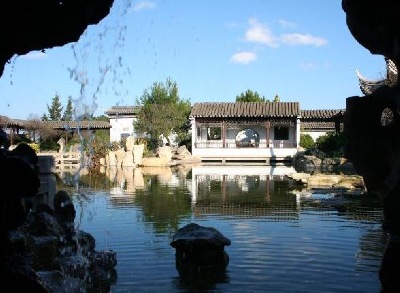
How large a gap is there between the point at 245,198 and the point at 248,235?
6310 mm

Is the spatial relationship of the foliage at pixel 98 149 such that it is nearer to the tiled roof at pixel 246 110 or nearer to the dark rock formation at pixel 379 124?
the tiled roof at pixel 246 110

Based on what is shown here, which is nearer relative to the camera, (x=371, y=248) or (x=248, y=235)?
(x=371, y=248)

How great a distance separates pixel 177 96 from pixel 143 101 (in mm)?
3679

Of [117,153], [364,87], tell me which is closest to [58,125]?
[117,153]

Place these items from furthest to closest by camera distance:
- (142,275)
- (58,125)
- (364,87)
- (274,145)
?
(58,125) < (274,145) < (364,87) < (142,275)

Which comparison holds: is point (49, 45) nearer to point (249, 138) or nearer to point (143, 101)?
point (249, 138)

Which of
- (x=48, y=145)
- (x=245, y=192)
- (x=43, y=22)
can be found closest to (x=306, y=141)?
(x=48, y=145)

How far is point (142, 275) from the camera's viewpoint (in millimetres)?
7473

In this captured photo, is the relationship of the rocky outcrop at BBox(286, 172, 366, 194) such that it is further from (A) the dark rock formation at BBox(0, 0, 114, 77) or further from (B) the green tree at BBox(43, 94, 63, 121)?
(B) the green tree at BBox(43, 94, 63, 121)

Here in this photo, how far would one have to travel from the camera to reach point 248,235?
34.0 ft

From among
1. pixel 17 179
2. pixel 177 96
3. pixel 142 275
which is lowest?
pixel 142 275

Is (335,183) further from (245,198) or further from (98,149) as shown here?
(98,149)

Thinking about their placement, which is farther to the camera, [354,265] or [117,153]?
[117,153]

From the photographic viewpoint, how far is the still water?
7.13m
